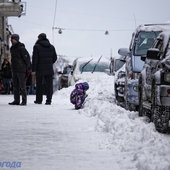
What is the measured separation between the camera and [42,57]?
12477 millimetres

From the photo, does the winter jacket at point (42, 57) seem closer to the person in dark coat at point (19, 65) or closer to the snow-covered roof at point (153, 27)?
the person in dark coat at point (19, 65)

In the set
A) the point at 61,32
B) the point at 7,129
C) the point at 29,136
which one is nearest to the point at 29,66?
the point at 7,129

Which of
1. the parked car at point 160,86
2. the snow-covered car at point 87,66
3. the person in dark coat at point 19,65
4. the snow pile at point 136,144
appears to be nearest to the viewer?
the snow pile at point 136,144

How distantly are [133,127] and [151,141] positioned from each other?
1105mm

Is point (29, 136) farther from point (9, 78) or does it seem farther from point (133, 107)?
point (9, 78)

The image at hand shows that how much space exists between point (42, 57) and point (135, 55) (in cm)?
275

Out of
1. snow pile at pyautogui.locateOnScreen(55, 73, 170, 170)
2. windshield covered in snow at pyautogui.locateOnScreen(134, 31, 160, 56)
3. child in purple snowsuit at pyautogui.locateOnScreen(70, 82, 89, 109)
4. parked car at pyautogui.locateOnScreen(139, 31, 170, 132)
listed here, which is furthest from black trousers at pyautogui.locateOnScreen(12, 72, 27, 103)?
parked car at pyautogui.locateOnScreen(139, 31, 170, 132)

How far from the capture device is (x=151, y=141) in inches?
192

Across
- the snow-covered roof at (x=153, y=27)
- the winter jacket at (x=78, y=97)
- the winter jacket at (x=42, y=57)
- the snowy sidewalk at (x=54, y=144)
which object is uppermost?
the snow-covered roof at (x=153, y=27)

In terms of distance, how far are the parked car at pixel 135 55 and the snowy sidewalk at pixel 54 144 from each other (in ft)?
6.46

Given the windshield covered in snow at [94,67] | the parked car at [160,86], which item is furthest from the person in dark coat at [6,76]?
the parked car at [160,86]

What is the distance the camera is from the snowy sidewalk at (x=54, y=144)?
443cm

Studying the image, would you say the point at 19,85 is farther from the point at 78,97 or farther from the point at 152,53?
the point at 152,53

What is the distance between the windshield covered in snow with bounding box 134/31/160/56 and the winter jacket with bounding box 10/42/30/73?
9.47 feet
